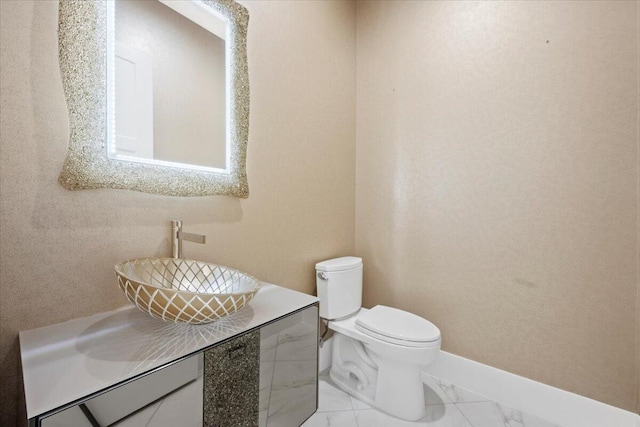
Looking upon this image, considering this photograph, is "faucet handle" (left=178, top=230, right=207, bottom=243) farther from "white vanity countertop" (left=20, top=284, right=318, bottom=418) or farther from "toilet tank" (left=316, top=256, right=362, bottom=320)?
"toilet tank" (left=316, top=256, right=362, bottom=320)

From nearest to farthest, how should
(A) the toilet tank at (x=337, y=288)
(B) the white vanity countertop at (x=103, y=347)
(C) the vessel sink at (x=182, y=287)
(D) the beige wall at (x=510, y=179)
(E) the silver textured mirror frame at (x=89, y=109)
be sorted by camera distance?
(B) the white vanity countertop at (x=103, y=347) → (C) the vessel sink at (x=182, y=287) → (E) the silver textured mirror frame at (x=89, y=109) → (D) the beige wall at (x=510, y=179) → (A) the toilet tank at (x=337, y=288)

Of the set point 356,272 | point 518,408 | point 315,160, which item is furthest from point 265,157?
point 518,408

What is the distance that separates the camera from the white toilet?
143cm

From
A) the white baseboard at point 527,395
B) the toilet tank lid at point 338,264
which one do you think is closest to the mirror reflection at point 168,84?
the toilet tank lid at point 338,264

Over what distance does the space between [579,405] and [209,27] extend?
253 cm

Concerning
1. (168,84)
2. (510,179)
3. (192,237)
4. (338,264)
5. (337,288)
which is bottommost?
(337,288)

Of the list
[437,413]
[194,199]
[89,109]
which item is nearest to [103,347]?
[194,199]

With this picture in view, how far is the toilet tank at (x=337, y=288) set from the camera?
1721mm

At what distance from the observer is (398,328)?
151 centimetres

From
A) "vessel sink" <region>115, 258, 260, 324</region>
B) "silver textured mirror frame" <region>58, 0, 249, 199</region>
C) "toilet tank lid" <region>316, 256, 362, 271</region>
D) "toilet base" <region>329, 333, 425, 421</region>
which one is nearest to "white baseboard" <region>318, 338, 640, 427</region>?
"toilet base" <region>329, 333, 425, 421</region>

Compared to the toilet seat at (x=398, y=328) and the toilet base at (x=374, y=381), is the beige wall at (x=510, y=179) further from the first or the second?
the toilet base at (x=374, y=381)

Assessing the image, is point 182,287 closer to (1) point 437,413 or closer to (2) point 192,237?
(2) point 192,237

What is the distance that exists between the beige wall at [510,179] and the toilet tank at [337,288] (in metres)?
0.37

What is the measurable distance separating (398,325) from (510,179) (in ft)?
3.37
